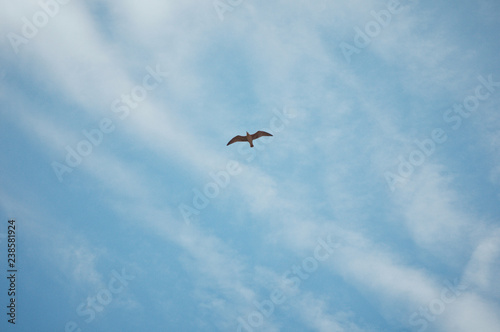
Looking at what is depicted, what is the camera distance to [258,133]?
25.9 m

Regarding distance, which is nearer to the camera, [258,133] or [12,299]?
[258,133]

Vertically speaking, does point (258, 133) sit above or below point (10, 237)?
above

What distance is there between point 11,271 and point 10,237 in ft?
Result: 13.7

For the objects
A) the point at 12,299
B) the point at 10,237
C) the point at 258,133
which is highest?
the point at 258,133

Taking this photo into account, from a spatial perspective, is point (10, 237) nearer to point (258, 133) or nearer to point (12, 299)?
point (12, 299)

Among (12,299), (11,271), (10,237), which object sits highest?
(10,237)

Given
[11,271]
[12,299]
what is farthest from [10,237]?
[12,299]

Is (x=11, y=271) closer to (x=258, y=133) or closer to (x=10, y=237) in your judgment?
(x=10, y=237)

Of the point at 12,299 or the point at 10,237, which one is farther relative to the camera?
the point at 12,299

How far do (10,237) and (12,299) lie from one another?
7.87 m

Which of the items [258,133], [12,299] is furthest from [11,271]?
[258,133]

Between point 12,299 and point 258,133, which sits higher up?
point 258,133

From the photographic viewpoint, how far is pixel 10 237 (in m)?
26.1

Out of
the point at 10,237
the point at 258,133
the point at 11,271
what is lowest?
the point at 11,271
